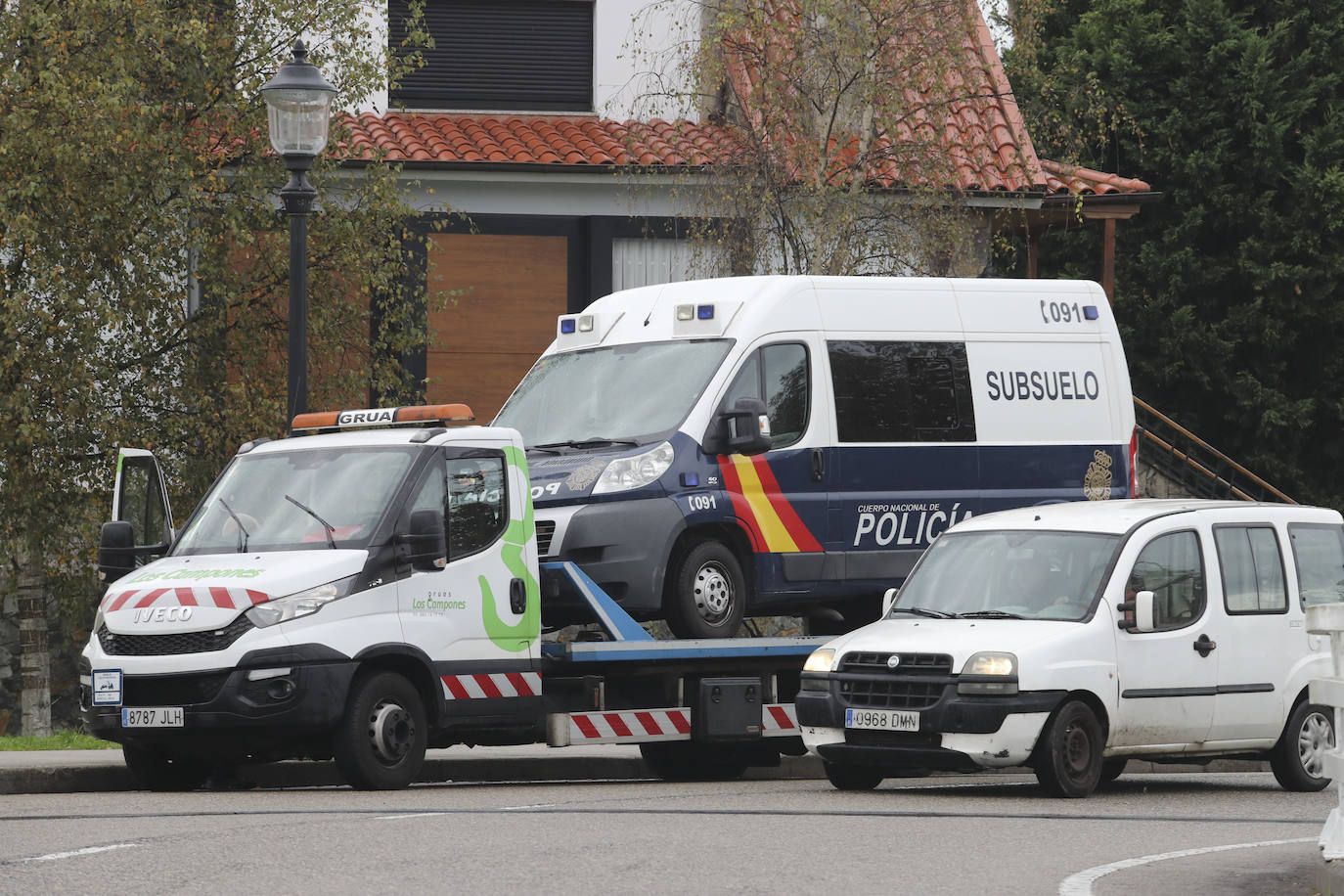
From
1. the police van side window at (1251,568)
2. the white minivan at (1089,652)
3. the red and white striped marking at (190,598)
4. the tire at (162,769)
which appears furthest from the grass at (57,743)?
the police van side window at (1251,568)

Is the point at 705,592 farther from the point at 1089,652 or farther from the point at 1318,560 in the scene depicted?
the point at 1318,560

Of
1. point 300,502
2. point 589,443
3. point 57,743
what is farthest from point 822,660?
point 57,743

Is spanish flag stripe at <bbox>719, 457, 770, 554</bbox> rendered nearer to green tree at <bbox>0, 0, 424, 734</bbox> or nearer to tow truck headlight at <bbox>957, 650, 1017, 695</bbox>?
tow truck headlight at <bbox>957, 650, 1017, 695</bbox>

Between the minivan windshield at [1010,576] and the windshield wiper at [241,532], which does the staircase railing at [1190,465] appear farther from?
the windshield wiper at [241,532]

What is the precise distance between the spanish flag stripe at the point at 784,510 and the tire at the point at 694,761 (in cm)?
189

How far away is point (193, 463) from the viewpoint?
1925cm

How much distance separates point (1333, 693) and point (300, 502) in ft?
21.6

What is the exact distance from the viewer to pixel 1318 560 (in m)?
14.8

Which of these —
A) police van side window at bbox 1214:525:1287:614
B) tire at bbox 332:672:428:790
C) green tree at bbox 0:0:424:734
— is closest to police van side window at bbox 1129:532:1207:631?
police van side window at bbox 1214:525:1287:614

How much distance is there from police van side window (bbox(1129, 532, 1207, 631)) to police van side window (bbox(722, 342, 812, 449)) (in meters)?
2.45

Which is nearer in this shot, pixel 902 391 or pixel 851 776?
pixel 851 776

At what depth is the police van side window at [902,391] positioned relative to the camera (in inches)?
583

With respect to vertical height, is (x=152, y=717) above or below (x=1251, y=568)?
below

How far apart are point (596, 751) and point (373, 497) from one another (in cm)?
459
